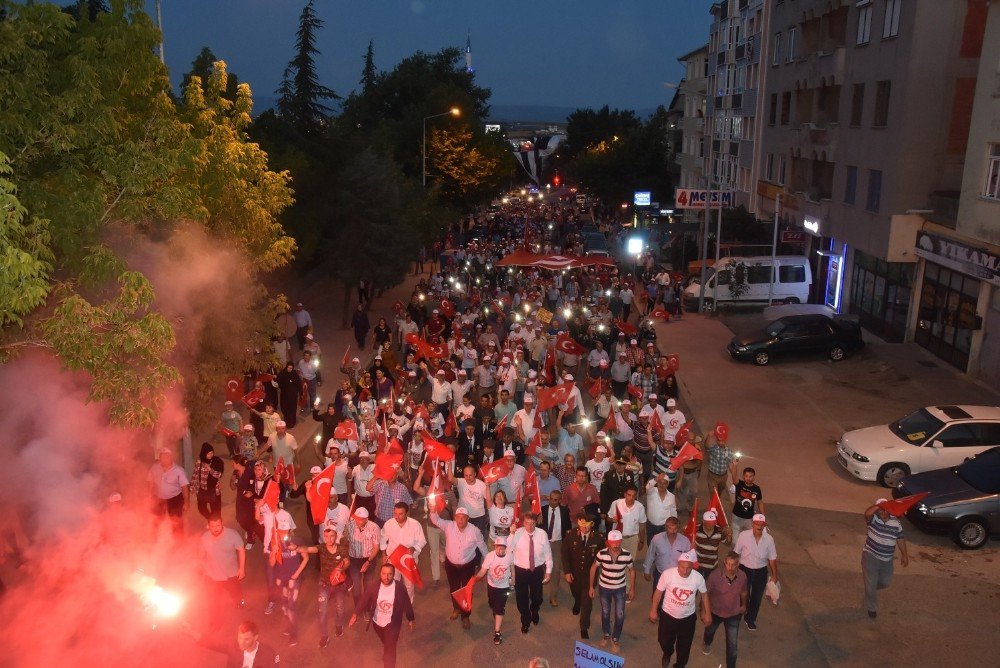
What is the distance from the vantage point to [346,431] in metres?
11.6

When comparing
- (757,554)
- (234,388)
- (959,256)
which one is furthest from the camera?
(959,256)

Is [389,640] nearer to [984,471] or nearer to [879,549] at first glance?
[879,549]

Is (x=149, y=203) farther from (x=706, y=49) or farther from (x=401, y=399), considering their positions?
(x=706, y=49)

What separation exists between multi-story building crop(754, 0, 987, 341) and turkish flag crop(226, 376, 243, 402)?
1844cm

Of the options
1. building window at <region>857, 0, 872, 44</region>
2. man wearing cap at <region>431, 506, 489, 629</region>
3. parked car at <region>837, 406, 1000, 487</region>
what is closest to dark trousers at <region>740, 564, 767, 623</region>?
man wearing cap at <region>431, 506, 489, 629</region>

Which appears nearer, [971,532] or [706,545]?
[706,545]

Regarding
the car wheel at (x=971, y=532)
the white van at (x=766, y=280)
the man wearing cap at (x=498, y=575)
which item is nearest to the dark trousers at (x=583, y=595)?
the man wearing cap at (x=498, y=575)

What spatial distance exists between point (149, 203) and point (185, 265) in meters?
1.94

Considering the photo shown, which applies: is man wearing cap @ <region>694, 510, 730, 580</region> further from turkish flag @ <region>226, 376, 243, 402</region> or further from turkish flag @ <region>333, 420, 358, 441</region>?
turkish flag @ <region>226, 376, 243, 402</region>

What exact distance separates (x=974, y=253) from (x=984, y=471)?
9737 millimetres

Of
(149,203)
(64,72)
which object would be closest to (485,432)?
(149,203)

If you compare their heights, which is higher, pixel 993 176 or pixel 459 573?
pixel 993 176

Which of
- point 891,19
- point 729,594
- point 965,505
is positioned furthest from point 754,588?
point 891,19

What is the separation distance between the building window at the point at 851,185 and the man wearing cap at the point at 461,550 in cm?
2236
